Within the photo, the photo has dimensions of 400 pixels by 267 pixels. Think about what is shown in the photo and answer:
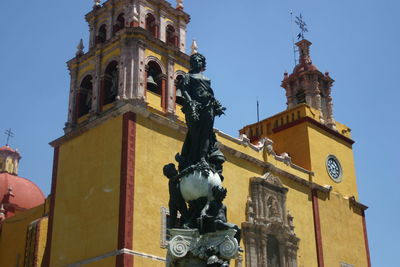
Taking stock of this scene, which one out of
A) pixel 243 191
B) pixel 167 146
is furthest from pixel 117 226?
pixel 243 191

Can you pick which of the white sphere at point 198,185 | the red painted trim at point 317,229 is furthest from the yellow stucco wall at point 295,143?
the white sphere at point 198,185

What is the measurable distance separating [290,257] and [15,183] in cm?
1596

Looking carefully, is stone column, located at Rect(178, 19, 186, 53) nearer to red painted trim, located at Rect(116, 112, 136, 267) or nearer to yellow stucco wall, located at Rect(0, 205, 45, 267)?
red painted trim, located at Rect(116, 112, 136, 267)

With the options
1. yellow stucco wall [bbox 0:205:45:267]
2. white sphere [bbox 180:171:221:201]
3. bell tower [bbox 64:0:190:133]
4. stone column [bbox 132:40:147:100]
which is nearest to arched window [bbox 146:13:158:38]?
bell tower [bbox 64:0:190:133]

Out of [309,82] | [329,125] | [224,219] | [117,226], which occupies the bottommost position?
[224,219]

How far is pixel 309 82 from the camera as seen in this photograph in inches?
1141

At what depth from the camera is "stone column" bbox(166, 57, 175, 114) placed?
65.1 feet

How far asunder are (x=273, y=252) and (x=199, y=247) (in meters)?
15.2

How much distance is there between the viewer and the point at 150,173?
18.1 meters

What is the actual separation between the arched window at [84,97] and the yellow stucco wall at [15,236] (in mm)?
4296

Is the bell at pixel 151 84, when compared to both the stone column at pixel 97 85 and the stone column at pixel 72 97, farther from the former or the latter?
the stone column at pixel 72 97

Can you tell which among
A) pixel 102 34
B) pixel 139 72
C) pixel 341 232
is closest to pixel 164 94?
pixel 139 72

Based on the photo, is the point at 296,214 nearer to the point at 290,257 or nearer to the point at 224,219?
the point at 290,257

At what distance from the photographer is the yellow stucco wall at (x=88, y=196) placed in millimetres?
17516
